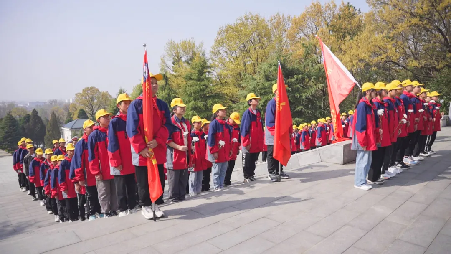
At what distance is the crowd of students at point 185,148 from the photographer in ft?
14.0

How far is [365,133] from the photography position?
5.36 m

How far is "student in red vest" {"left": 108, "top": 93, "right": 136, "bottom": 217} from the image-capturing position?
4504mm

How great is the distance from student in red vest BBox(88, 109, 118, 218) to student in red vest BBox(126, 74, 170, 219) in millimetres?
1749

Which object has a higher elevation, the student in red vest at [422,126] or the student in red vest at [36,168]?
the student in red vest at [422,126]

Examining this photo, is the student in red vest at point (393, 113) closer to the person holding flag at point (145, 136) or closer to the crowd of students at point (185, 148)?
the crowd of students at point (185, 148)

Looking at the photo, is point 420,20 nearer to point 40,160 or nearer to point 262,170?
point 262,170

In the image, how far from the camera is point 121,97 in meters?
4.93

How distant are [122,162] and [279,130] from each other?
327 centimetres

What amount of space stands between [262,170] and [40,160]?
8956mm

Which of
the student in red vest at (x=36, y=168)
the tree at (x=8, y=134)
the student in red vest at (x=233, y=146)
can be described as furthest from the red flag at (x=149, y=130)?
the tree at (x=8, y=134)

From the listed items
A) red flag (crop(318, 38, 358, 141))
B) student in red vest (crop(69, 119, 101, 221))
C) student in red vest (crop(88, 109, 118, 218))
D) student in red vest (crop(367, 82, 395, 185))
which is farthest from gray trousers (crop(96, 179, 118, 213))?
red flag (crop(318, 38, 358, 141))

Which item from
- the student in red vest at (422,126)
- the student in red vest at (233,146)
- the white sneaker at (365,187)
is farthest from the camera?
the student in red vest at (422,126)

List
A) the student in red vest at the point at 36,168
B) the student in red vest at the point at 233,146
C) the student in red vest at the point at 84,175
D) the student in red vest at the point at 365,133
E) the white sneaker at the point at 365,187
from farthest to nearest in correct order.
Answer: the student in red vest at the point at 36,168, the student in red vest at the point at 233,146, the student in red vest at the point at 84,175, the student in red vest at the point at 365,133, the white sneaker at the point at 365,187

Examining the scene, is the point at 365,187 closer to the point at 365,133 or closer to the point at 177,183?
the point at 365,133
